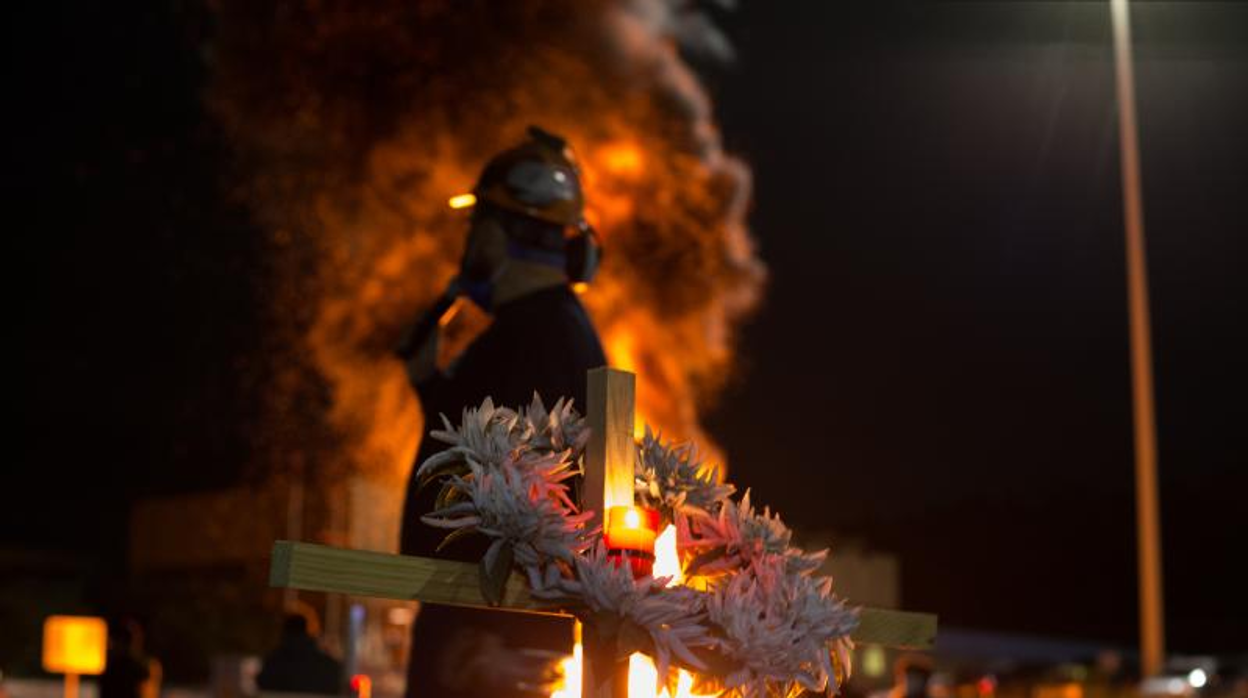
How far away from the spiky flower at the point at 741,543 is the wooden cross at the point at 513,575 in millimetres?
186

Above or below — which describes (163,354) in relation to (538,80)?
above

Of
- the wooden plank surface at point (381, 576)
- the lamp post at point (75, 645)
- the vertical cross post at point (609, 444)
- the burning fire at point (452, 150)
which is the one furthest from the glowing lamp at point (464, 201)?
the burning fire at point (452, 150)

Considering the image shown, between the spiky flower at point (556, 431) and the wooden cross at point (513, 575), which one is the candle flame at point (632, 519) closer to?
the wooden cross at point (513, 575)

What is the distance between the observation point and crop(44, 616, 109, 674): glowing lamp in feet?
36.3

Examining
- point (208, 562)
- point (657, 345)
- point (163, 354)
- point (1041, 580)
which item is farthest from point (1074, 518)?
point (657, 345)

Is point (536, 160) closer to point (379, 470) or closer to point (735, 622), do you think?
point (735, 622)

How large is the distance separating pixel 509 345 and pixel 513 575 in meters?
2.74

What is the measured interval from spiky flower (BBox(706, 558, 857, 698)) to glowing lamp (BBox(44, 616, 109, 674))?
8491mm

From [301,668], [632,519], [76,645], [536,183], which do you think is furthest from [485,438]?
[76,645]

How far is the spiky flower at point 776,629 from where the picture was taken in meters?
3.12

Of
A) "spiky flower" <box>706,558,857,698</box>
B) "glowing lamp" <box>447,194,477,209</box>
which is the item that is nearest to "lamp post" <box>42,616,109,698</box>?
"glowing lamp" <box>447,194,477,209</box>

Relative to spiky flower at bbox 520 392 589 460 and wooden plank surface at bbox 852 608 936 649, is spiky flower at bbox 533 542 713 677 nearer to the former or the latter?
spiky flower at bbox 520 392 589 460

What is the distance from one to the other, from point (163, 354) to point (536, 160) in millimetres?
40367

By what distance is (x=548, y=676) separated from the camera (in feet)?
16.4
